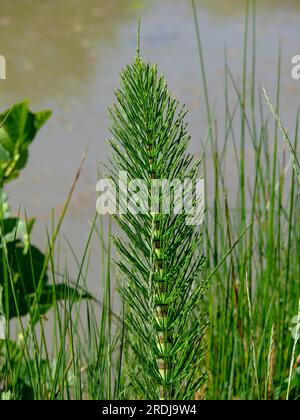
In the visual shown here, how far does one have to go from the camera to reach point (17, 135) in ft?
5.60

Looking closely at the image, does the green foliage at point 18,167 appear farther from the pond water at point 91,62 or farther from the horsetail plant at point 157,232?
the pond water at point 91,62

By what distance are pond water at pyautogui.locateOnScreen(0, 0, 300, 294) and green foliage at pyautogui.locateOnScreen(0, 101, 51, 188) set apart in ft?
5.72

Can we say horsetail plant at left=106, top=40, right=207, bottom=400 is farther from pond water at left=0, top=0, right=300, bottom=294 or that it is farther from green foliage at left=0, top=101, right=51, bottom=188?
pond water at left=0, top=0, right=300, bottom=294

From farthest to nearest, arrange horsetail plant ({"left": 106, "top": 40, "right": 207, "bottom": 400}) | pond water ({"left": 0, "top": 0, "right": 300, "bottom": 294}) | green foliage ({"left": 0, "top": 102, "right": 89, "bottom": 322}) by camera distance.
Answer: pond water ({"left": 0, "top": 0, "right": 300, "bottom": 294}) < green foliage ({"left": 0, "top": 102, "right": 89, "bottom": 322}) < horsetail plant ({"left": 106, "top": 40, "right": 207, "bottom": 400})

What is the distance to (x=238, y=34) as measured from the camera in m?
5.96

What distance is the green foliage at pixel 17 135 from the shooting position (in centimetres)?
168

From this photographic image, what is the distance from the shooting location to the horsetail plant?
0.87 meters

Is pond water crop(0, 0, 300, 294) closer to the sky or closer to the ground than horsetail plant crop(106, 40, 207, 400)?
closer to the sky

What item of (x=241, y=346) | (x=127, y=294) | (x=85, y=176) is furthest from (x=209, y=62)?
(x=127, y=294)

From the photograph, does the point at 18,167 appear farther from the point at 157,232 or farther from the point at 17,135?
the point at 157,232

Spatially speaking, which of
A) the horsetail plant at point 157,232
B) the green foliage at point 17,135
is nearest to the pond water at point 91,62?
the green foliage at point 17,135

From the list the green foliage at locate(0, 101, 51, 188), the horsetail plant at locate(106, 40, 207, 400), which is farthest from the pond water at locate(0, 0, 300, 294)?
the horsetail plant at locate(106, 40, 207, 400)

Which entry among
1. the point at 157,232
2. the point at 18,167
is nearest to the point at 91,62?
the point at 18,167

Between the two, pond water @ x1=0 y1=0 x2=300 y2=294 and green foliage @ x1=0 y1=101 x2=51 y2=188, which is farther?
pond water @ x1=0 y1=0 x2=300 y2=294
